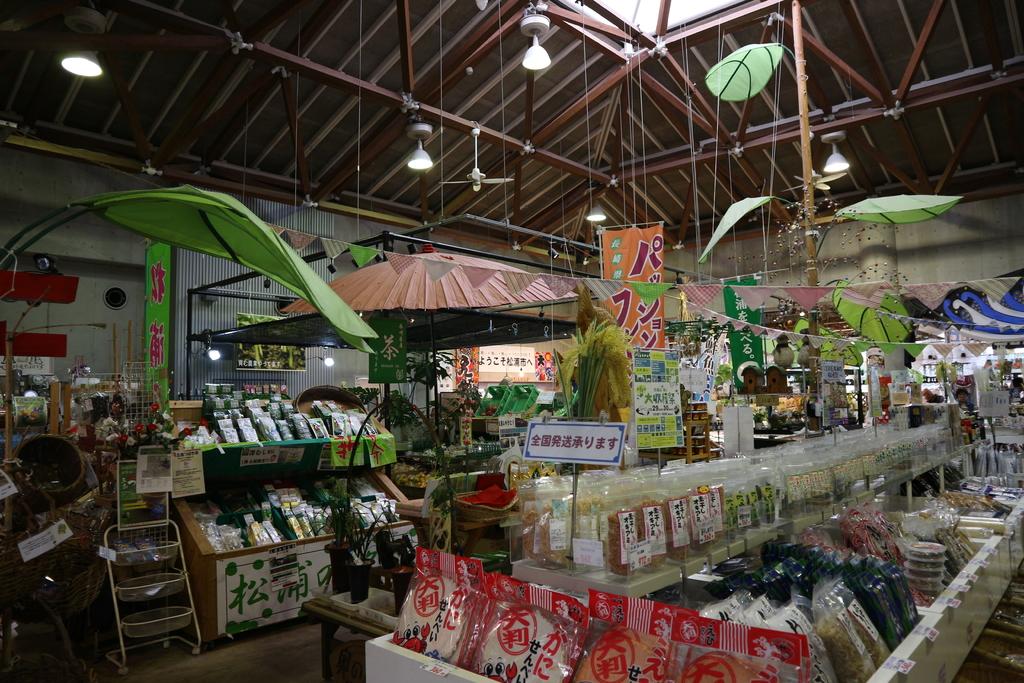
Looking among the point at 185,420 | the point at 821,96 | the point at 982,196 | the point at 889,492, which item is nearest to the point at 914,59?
the point at 821,96

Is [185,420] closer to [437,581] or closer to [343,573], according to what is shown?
[343,573]

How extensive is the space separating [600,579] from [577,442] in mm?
397

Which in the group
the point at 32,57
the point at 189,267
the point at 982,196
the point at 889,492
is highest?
the point at 32,57

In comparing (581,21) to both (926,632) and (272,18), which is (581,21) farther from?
(926,632)

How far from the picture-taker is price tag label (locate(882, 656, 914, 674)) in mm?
1530

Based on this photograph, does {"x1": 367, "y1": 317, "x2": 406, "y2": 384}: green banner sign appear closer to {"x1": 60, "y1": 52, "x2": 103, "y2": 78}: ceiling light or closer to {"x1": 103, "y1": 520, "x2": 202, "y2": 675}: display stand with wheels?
{"x1": 103, "y1": 520, "x2": 202, "y2": 675}: display stand with wheels

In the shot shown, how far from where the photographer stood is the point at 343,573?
348cm

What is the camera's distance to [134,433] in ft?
→ 13.4

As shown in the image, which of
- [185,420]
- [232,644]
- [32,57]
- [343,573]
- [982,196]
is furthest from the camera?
A: [982,196]

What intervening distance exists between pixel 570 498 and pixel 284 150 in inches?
383

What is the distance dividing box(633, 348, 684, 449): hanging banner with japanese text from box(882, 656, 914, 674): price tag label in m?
1.09

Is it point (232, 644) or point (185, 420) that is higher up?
point (185, 420)

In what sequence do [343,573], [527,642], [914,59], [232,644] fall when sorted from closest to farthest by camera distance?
[527,642]
[343,573]
[232,644]
[914,59]

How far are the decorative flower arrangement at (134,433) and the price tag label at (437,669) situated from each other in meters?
3.09
